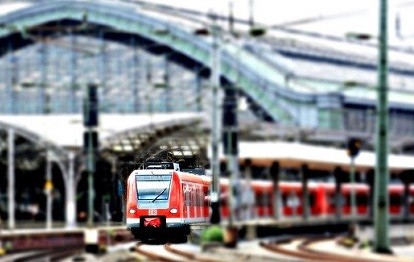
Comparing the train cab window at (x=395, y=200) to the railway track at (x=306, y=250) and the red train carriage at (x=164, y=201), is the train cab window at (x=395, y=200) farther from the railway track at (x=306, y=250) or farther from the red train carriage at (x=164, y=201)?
the red train carriage at (x=164, y=201)

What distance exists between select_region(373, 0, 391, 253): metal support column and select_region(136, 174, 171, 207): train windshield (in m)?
33.0

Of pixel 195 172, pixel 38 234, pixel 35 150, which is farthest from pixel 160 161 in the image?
pixel 35 150

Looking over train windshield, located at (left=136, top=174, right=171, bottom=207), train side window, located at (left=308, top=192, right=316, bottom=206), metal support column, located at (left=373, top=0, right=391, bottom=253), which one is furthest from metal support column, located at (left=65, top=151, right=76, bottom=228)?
train windshield, located at (left=136, top=174, right=171, bottom=207)

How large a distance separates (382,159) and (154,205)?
37.9 m

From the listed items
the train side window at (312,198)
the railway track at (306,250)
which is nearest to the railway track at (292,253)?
the railway track at (306,250)

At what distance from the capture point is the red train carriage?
735 centimetres

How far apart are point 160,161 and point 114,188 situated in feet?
1.17

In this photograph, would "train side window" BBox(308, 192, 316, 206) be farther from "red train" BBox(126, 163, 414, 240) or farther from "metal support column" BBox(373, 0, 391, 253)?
"red train" BBox(126, 163, 414, 240)

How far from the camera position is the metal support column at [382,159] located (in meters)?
41.8

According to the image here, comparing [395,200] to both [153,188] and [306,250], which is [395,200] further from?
[153,188]

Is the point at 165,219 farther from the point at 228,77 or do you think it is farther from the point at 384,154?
the point at 228,77

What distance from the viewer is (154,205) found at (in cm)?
748

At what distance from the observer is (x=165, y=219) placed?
7.39 meters

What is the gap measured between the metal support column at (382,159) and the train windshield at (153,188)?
33016 millimetres
